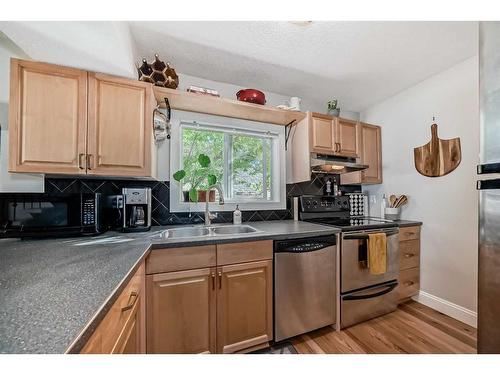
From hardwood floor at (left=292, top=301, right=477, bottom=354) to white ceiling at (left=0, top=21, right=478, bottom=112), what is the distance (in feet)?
7.87

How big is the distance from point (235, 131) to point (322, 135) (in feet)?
3.18

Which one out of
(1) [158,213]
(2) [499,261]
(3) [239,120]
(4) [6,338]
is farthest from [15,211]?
(2) [499,261]

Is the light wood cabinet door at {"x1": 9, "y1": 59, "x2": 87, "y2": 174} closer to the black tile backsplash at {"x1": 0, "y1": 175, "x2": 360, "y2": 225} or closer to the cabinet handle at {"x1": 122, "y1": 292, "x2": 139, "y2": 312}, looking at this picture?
the black tile backsplash at {"x1": 0, "y1": 175, "x2": 360, "y2": 225}

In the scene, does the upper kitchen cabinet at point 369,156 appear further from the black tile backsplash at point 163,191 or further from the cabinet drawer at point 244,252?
the cabinet drawer at point 244,252

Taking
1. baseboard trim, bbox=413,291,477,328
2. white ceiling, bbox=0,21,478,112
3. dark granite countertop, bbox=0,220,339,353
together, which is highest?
white ceiling, bbox=0,21,478,112

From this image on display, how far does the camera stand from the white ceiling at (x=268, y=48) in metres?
1.24

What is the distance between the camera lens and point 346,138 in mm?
2369

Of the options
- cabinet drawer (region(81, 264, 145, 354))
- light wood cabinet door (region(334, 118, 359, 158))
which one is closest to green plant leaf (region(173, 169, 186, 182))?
cabinet drawer (region(81, 264, 145, 354))

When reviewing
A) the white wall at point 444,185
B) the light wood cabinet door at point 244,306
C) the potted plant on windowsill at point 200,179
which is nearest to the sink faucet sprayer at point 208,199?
the potted plant on windowsill at point 200,179

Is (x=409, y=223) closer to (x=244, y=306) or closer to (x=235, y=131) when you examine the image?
(x=244, y=306)

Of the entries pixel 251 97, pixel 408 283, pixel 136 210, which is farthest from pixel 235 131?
pixel 408 283

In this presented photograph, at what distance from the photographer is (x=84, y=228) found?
52.9 inches

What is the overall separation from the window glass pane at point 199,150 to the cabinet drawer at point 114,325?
1.23 m

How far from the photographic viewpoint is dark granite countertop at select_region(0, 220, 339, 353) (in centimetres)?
44
